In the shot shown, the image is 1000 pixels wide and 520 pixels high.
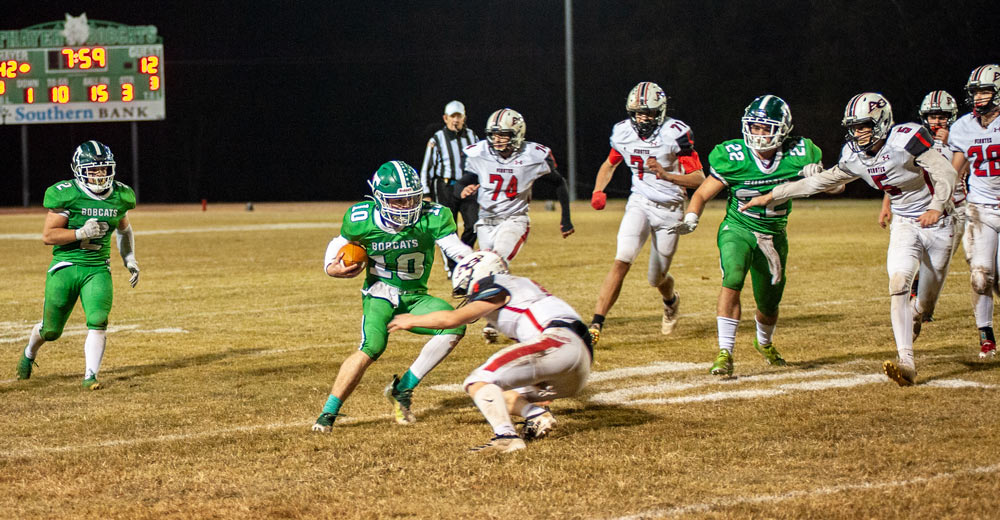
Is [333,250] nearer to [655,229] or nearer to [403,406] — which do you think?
[403,406]

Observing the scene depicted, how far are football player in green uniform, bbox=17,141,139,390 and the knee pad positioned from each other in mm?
5231

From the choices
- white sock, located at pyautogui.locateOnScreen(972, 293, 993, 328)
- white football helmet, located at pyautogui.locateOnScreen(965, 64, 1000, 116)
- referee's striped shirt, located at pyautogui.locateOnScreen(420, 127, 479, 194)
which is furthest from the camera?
referee's striped shirt, located at pyautogui.locateOnScreen(420, 127, 479, 194)

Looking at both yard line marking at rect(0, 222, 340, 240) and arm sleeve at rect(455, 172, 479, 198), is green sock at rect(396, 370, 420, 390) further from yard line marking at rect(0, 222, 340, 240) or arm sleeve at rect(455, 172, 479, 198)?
yard line marking at rect(0, 222, 340, 240)

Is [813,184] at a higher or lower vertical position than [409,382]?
higher

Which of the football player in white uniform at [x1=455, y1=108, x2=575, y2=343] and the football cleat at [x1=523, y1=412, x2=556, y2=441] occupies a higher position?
the football player in white uniform at [x1=455, y1=108, x2=575, y2=343]

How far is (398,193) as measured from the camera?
18.0 feet

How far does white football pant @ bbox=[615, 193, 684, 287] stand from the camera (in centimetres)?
826

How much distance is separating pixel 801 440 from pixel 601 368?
2221 mm

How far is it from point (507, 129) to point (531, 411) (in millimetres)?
3625

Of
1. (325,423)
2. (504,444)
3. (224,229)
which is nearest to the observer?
(504,444)

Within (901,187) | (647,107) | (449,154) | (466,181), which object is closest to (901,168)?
(901,187)

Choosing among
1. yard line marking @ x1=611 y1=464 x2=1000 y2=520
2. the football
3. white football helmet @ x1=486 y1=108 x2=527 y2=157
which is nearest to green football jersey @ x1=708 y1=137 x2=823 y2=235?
white football helmet @ x1=486 y1=108 x2=527 y2=157

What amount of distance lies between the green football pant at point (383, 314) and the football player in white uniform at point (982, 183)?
355 centimetres

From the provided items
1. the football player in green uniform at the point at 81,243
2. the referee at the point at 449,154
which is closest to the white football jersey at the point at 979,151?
the referee at the point at 449,154
